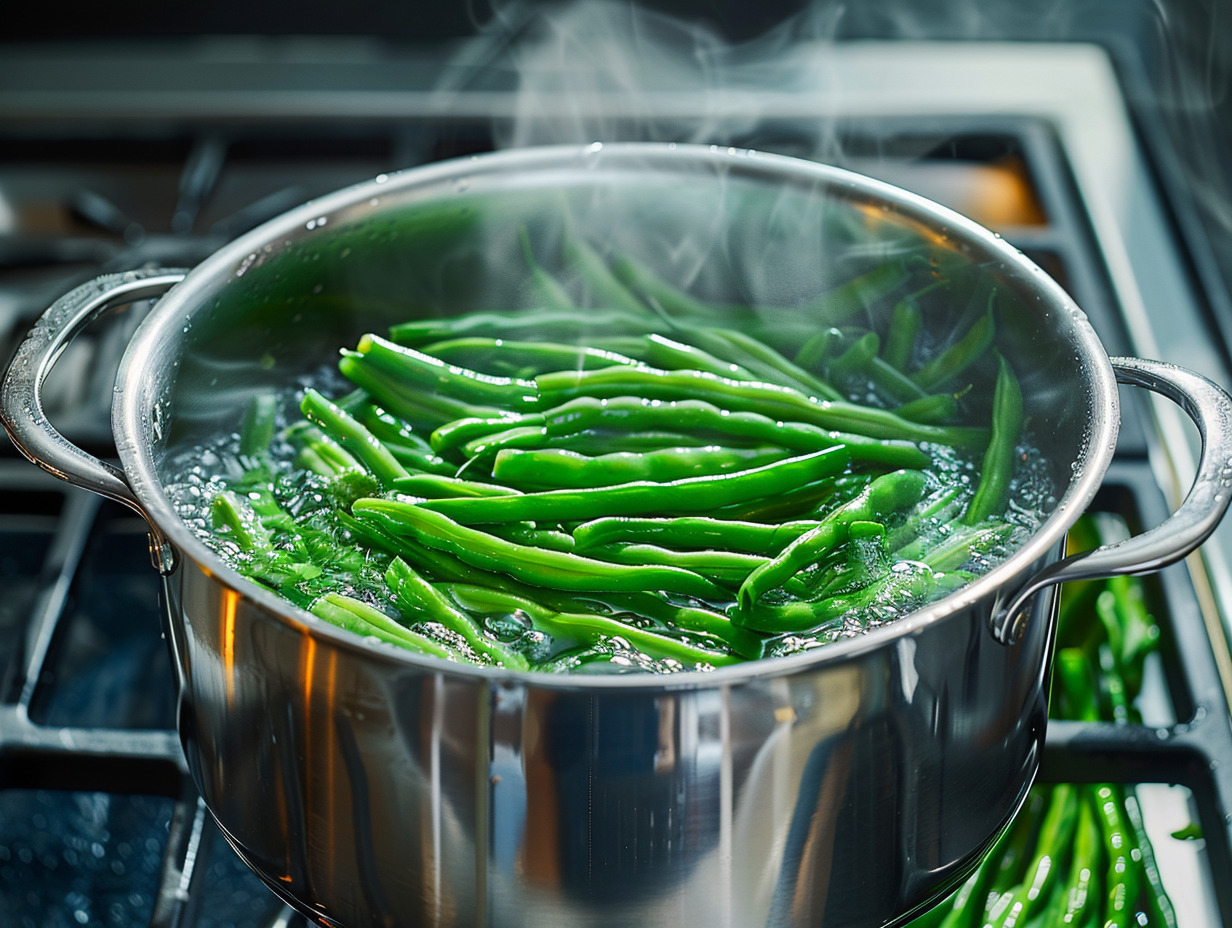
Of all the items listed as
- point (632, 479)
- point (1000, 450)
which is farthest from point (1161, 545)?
point (632, 479)

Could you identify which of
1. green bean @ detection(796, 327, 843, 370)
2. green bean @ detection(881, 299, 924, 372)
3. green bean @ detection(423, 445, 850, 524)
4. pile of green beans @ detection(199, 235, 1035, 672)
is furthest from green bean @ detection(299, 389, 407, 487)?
green bean @ detection(881, 299, 924, 372)

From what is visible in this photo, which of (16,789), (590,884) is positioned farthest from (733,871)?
(16,789)

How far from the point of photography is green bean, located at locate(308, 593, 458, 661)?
982mm

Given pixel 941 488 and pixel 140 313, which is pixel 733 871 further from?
pixel 140 313

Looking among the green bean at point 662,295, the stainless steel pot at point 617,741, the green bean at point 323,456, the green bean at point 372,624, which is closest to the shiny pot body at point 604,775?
the stainless steel pot at point 617,741

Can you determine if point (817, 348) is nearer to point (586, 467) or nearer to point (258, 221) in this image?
point (586, 467)

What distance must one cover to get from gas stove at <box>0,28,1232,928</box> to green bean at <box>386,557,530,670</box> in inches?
12.8

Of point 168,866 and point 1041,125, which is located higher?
point 1041,125

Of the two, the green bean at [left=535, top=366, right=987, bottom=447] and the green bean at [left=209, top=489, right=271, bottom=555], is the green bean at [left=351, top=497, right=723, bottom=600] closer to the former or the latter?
the green bean at [left=209, top=489, right=271, bottom=555]

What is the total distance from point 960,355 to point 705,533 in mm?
424

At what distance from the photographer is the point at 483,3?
7.31 ft

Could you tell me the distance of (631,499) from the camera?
1130 millimetres

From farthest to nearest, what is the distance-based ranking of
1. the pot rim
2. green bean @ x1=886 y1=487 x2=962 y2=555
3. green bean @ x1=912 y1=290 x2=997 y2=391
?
green bean @ x1=912 y1=290 x2=997 y2=391 → green bean @ x1=886 y1=487 x2=962 y2=555 → the pot rim

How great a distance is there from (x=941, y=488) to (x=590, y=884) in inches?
24.6
